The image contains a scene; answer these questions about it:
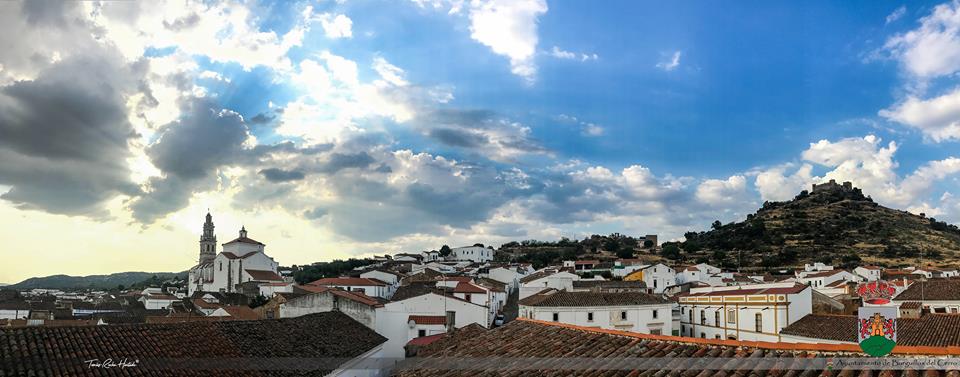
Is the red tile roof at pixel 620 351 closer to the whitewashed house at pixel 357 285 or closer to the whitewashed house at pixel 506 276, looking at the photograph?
the whitewashed house at pixel 357 285

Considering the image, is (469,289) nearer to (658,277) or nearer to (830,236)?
(658,277)

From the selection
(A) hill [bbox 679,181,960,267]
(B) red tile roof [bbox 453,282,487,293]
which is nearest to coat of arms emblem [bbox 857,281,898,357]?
(B) red tile roof [bbox 453,282,487,293]

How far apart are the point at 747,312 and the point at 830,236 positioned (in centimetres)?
7842

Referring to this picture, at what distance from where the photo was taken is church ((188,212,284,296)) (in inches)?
3009

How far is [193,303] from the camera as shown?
54281mm

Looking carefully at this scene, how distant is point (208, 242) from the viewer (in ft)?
327

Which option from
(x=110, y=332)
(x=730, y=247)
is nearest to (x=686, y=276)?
(x=730, y=247)

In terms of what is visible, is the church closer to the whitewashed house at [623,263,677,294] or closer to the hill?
the whitewashed house at [623,263,677,294]

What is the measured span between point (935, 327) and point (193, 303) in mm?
53055

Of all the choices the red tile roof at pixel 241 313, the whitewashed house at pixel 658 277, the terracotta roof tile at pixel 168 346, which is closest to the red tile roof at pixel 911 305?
the terracotta roof tile at pixel 168 346

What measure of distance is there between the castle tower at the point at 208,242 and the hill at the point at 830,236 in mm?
77570

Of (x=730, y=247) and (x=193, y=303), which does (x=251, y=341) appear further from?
(x=730, y=247)

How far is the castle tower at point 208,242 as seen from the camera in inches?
3895

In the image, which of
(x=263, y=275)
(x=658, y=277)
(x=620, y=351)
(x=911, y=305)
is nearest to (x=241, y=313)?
(x=263, y=275)
